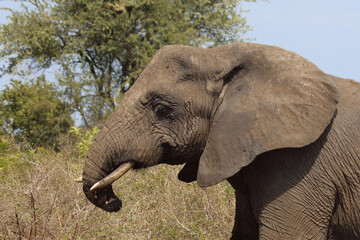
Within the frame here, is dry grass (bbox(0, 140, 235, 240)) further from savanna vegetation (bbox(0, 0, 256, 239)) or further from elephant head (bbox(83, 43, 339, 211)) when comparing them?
savanna vegetation (bbox(0, 0, 256, 239))

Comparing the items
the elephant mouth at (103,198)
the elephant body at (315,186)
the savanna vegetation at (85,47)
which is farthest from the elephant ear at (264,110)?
the savanna vegetation at (85,47)

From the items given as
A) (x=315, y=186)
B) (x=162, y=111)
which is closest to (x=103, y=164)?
(x=162, y=111)

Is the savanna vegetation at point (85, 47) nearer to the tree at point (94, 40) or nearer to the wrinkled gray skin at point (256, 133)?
the tree at point (94, 40)

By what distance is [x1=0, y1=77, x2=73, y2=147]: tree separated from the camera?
57.7 ft

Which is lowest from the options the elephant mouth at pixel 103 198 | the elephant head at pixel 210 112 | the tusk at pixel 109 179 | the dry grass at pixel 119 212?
the dry grass at pixel 119 212

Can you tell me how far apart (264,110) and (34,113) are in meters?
15.7

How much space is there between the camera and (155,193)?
22.7ft

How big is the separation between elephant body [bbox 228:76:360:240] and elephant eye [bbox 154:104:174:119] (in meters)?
0.62

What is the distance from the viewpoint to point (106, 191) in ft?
13.0

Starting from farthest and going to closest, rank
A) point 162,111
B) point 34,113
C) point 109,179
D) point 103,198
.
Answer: point 34,113 < point 103,198 < point 162,111 < point 109,179

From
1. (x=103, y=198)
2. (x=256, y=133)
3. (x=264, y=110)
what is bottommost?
(x=103, y=198)

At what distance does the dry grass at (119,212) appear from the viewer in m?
5.04

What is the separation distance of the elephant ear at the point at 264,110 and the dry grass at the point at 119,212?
2.32 ft

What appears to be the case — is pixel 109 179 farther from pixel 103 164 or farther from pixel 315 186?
pixel 315 186
